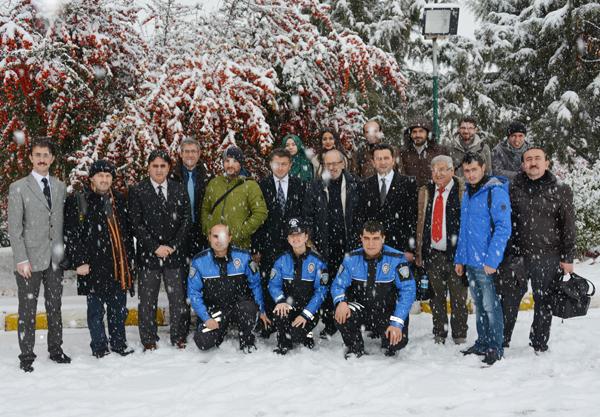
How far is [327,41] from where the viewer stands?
7.16 m

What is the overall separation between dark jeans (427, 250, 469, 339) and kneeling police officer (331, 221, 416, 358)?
32 centimetres

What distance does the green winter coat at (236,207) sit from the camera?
5383 millimetres

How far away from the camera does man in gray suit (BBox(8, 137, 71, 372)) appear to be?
468 cm

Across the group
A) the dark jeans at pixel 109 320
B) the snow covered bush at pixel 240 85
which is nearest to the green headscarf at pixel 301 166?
the snow covered bush at pixel 240 85

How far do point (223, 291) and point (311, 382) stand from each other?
54.1 inches

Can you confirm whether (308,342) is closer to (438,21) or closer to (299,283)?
(299,283)

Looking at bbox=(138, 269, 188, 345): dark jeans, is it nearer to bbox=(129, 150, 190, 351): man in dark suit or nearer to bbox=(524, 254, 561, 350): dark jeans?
bbox=(129, 150, 190, 351): man in dark suit

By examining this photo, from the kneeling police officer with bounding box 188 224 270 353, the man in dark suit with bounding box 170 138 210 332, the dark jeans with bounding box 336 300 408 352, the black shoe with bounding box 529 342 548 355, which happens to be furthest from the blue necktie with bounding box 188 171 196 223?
the black shoe with bounding box 529 342 548 355

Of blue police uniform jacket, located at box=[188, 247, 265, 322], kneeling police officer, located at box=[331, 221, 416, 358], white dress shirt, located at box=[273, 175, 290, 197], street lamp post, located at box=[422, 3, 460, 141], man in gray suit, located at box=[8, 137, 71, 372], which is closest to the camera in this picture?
man in gray suit, located at box=[8, 137, 71, 372]

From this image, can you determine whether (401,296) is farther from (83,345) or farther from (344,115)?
(344,115)

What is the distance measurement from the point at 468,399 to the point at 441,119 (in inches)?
457

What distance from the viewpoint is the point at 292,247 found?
5387 millimetres

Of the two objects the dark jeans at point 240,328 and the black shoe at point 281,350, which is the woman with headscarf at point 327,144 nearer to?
the dark jeans at point 240,328

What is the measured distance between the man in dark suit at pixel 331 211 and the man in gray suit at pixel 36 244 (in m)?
2.27
